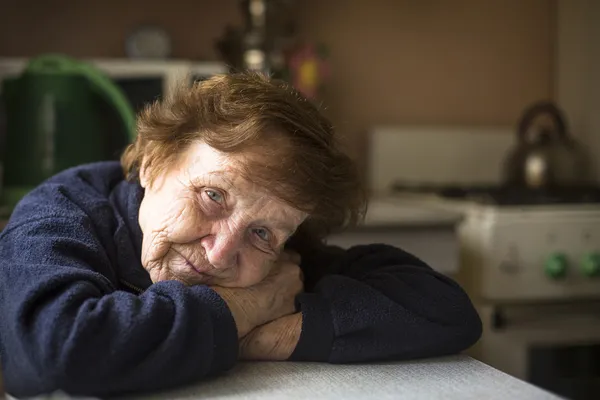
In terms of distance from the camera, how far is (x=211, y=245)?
81 centimetres

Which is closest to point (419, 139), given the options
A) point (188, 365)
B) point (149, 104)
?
point (149, 104)

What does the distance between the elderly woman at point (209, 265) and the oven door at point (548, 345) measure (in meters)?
0.97

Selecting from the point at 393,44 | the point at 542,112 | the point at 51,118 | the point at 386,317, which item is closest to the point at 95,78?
the point at 51,118

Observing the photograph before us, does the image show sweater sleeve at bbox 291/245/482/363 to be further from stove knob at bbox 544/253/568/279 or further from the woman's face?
stove knob at bbox 544/253/568/279

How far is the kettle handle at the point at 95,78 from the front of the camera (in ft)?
5.89

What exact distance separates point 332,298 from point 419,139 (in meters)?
1.75

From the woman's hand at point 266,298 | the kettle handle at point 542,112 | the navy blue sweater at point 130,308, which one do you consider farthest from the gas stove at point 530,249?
the woman's hand at point 266,298

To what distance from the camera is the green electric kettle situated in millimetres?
1818

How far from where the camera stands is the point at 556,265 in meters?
1.78

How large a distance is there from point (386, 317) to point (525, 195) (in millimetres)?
1237

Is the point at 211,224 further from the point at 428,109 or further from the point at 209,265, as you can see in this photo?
the point at 428,109

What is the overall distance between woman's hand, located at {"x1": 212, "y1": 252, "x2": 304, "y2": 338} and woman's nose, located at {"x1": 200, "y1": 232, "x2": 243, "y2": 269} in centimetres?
4

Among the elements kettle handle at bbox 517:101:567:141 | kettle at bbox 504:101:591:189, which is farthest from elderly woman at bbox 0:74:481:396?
kettle handle at bbox 517:101:567:141

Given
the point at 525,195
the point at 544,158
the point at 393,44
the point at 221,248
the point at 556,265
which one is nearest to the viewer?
the point at 221,248
